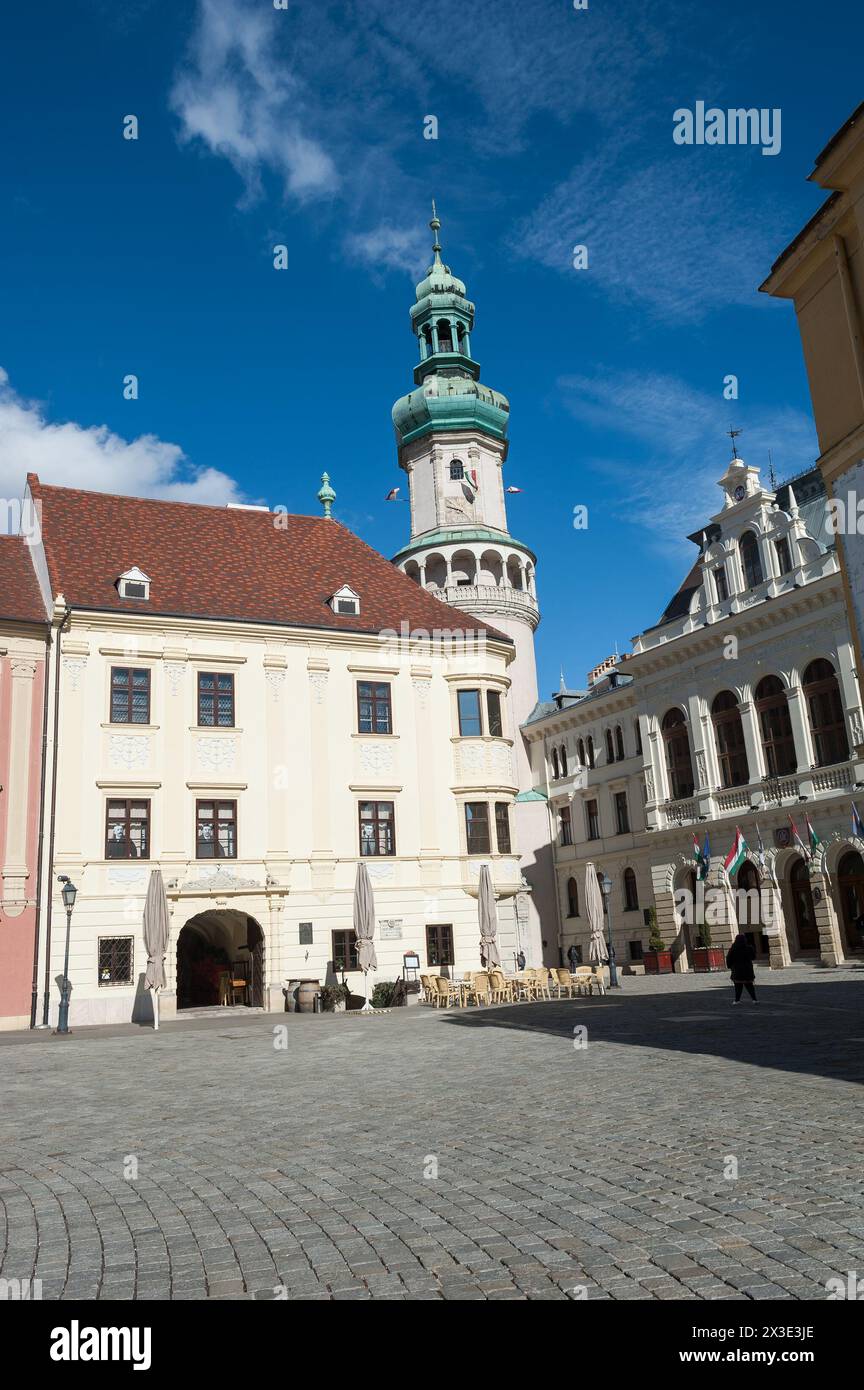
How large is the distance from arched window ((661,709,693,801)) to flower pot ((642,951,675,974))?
6.19m

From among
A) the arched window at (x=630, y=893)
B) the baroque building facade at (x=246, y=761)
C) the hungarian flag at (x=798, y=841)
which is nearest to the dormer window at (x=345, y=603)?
the baroque building facade at (x=246, y=761)

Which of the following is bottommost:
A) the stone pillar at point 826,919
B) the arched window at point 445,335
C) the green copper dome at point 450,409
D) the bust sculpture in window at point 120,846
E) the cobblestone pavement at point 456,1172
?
the cobblestone pavement at point 456,1172

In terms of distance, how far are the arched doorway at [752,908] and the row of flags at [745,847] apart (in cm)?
60

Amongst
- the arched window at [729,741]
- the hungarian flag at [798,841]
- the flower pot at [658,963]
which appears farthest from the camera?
the flower pot at [658,963]

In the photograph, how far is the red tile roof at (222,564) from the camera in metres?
32.0

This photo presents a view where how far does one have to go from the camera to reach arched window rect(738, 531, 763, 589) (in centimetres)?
3925

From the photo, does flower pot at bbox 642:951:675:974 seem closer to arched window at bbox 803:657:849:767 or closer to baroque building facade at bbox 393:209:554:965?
arched window at bbox 803:657:849:767

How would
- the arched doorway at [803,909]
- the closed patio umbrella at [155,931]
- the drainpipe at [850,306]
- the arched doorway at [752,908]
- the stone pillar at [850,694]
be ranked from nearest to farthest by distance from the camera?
the drainpipe at [850,306], the closed patio umbrella at [155,931], the stone pillar at [850,694], the arched doorway at [803,909], the arched doorway at [752,908]

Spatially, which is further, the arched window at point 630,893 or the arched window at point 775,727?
the arched window at point 630,893

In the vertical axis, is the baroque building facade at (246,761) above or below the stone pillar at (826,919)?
above

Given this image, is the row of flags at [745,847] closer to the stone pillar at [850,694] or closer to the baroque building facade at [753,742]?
the baroque building facade at [753,742]

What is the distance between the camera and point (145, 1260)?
5691 millimetres

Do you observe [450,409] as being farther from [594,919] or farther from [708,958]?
[594,919]
